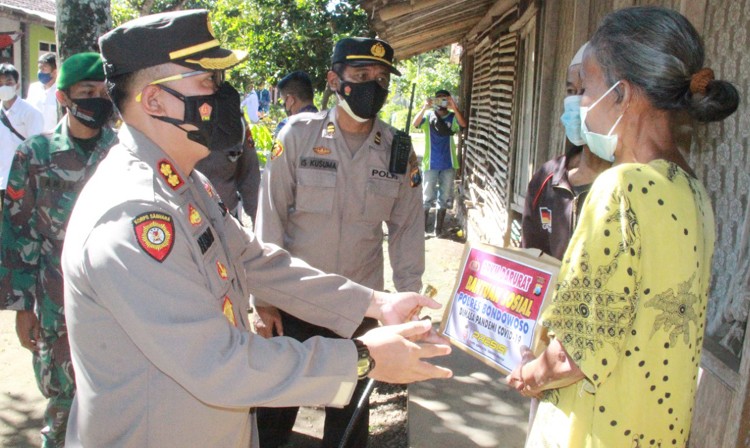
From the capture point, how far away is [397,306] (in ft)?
7.55

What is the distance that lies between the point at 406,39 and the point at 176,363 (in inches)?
309

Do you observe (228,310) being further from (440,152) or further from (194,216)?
(440,152)

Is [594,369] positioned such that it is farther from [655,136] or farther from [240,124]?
[240,124]

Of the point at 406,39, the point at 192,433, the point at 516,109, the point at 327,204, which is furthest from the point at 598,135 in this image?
the point at 406,39

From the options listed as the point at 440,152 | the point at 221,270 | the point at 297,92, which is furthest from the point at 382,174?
the point at 440,152

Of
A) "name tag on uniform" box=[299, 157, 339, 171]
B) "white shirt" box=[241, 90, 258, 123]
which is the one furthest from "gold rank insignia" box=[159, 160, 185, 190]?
"white shirt" box=[241, 90, 258, 123]

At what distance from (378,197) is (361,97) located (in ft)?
1.70

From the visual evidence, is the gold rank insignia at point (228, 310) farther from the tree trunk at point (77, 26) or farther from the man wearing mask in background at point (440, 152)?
the man wearing mask in background at point (440, 152)

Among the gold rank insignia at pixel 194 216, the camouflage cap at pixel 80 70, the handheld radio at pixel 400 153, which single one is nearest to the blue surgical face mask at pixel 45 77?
the camouflage cap at pixel 80 70

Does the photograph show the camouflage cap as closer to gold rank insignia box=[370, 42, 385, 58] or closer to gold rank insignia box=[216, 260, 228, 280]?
gold rank insignia box=[370, 42, 385, 58]

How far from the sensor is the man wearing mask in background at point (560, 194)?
2615mm

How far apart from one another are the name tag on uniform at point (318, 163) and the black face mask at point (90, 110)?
98 cm

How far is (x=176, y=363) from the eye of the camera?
1528mm

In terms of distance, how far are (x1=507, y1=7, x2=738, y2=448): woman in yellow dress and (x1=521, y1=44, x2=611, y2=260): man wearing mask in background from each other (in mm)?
827
